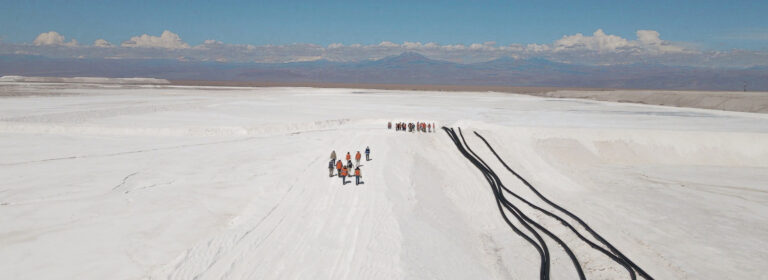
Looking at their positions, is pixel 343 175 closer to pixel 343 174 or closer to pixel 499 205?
pixel 343 174

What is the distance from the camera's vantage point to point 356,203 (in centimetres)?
1394

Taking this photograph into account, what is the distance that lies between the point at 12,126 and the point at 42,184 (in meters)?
18.3

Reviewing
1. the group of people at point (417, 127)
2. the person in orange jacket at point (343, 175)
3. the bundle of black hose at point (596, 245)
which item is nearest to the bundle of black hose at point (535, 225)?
the bundle of black hose at point (596, 245)

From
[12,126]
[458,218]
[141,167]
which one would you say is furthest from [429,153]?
[12,126]

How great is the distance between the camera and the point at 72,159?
68.6 feet

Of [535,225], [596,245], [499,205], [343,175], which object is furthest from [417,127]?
[596,245]

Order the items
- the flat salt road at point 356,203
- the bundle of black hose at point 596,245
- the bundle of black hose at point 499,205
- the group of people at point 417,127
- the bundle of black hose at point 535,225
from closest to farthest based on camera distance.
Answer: the flat salt road at point 356,203
the bundle of black hose at point 596,245
the bundle of black hose at point 499,205
the bundle of black hose at point 535,225
the group of people at point 417,127

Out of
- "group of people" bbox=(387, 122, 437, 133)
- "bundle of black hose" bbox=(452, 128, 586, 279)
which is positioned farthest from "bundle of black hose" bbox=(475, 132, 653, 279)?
"group of people" bbox=(387, 122, 437, 133)

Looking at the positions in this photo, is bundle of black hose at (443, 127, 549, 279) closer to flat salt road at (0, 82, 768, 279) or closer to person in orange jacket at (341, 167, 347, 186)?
flat salt road at (0, 82, 768, 279)

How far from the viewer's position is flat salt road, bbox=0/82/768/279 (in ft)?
33.6

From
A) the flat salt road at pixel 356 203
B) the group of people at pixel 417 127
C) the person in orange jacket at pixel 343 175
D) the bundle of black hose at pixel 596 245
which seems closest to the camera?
the flat salt road at pixel 356 203

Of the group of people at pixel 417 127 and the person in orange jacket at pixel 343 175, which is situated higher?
the group of people at pixel 417 127

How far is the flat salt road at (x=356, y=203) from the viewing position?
10.2 metres

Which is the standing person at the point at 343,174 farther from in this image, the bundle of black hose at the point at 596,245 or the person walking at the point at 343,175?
the bundle of black hose at the point at 596,245
